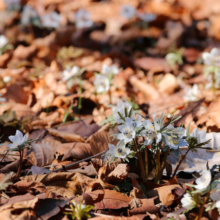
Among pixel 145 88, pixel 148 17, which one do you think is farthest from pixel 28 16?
pixel 145 88

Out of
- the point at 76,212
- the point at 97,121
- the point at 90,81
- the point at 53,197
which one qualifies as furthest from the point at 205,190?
the point at 90,81

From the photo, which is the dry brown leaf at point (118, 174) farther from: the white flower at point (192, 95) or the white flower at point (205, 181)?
the white flower at point (192, 95)

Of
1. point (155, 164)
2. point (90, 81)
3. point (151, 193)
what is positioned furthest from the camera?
point (90, 81)

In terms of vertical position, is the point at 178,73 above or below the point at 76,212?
below

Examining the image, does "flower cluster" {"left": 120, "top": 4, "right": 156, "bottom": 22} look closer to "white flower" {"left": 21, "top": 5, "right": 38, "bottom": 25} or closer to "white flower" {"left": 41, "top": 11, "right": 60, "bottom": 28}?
"white flower" {"left": 41, "top": 11, "right": 60, "bottom": 28}

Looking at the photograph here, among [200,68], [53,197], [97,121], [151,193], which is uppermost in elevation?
[53,197]

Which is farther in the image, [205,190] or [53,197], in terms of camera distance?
[53,197]

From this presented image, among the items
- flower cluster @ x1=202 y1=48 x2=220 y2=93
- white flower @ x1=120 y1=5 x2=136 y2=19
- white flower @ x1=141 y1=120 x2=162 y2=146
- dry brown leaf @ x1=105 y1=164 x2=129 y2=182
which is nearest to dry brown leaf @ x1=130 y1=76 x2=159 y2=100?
flower cluster @ x1=202 y1=48 x2=220 y2=93

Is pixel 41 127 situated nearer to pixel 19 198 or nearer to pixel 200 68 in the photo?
pixel 19 198

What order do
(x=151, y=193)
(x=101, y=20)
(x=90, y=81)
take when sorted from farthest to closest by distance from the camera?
(x=101, y=20)
(x=90, y=81)
(x=151, y=193)
